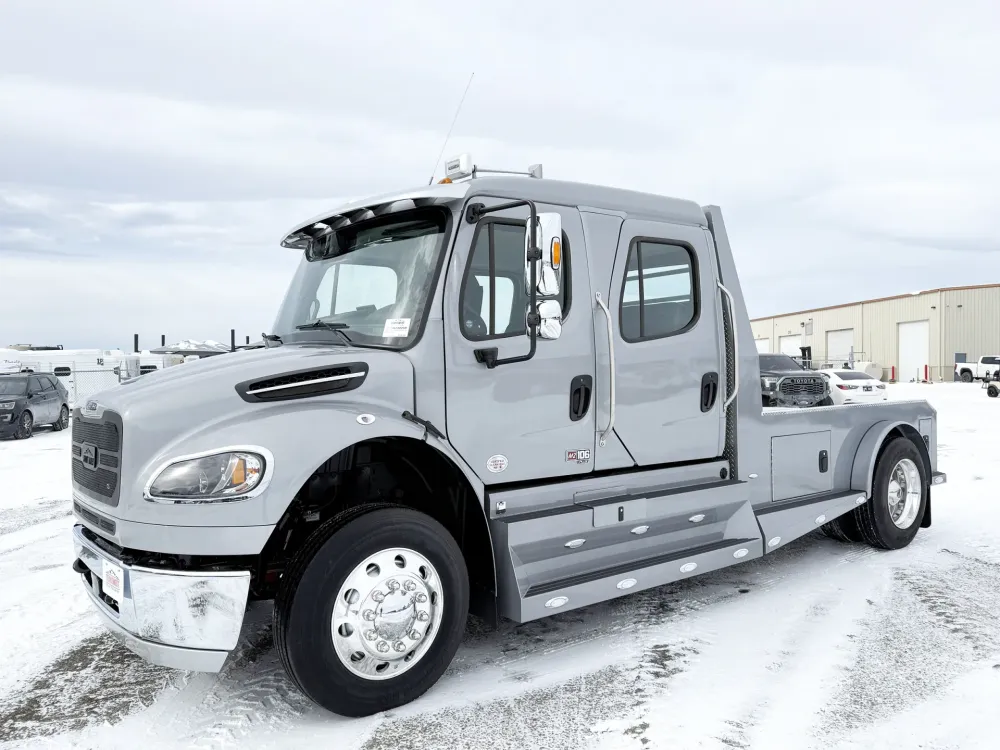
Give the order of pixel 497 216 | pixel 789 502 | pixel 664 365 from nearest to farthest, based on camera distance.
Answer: pixel 497 216, pixel 664 365, pixel 789 502

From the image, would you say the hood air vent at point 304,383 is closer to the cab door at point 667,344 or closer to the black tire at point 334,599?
the black tire at point 334,599

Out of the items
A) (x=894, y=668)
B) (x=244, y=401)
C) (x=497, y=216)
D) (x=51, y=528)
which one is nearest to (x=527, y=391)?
(x=497, y=216)

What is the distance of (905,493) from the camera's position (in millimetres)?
6605

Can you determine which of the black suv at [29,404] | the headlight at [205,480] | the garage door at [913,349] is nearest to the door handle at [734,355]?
the headlight at [205,480]

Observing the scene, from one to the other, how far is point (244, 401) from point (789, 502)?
396 centimetres

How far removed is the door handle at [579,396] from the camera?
427 centimetres

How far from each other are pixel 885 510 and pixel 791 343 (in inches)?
2322

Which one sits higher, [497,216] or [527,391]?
[497,216]

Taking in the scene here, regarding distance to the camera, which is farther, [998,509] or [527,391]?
[998,509]

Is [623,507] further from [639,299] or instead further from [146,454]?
[146,454]

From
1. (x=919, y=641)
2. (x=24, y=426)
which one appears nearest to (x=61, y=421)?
(x=24, y=426)

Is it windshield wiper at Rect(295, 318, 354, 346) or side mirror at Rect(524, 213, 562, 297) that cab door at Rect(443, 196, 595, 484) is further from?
windshield wiper at Rect(295, 318, 354, 346)

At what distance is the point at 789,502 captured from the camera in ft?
18.2

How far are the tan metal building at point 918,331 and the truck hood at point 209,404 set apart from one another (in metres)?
48.7
